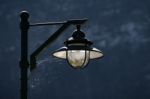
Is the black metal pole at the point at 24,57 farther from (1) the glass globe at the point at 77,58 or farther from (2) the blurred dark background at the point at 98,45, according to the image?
(2) the blurred dark background at the point at 98,45

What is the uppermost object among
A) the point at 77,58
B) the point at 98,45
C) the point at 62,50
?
the point at 98,45

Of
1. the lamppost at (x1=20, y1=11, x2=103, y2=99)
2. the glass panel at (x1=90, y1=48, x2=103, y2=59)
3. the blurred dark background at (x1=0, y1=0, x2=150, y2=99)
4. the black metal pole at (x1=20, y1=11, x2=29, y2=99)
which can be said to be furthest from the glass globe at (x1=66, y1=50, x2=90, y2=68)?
the blurred dark background at (x1=0, y1=0, x2=150, y2=99)

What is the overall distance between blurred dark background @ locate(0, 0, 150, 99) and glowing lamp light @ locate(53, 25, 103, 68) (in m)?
132

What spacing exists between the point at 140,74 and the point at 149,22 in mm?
17120

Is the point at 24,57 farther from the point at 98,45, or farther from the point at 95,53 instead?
the point at 98,45

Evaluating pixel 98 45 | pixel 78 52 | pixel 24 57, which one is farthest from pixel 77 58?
pixel 98 45

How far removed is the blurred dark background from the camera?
151m

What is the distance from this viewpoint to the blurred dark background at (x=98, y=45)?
5950 inches

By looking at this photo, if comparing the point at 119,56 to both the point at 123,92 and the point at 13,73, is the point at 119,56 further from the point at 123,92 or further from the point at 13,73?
the point at 13,73

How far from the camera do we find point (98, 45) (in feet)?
469

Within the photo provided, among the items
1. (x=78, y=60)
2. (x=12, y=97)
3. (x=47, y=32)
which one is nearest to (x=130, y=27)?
(x=47, y=32)

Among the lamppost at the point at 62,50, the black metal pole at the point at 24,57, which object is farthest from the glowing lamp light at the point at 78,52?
the black metal pole at the point at 24,57

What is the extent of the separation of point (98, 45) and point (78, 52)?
132119 mm

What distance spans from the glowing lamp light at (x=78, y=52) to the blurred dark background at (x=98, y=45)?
131957 millimetres
